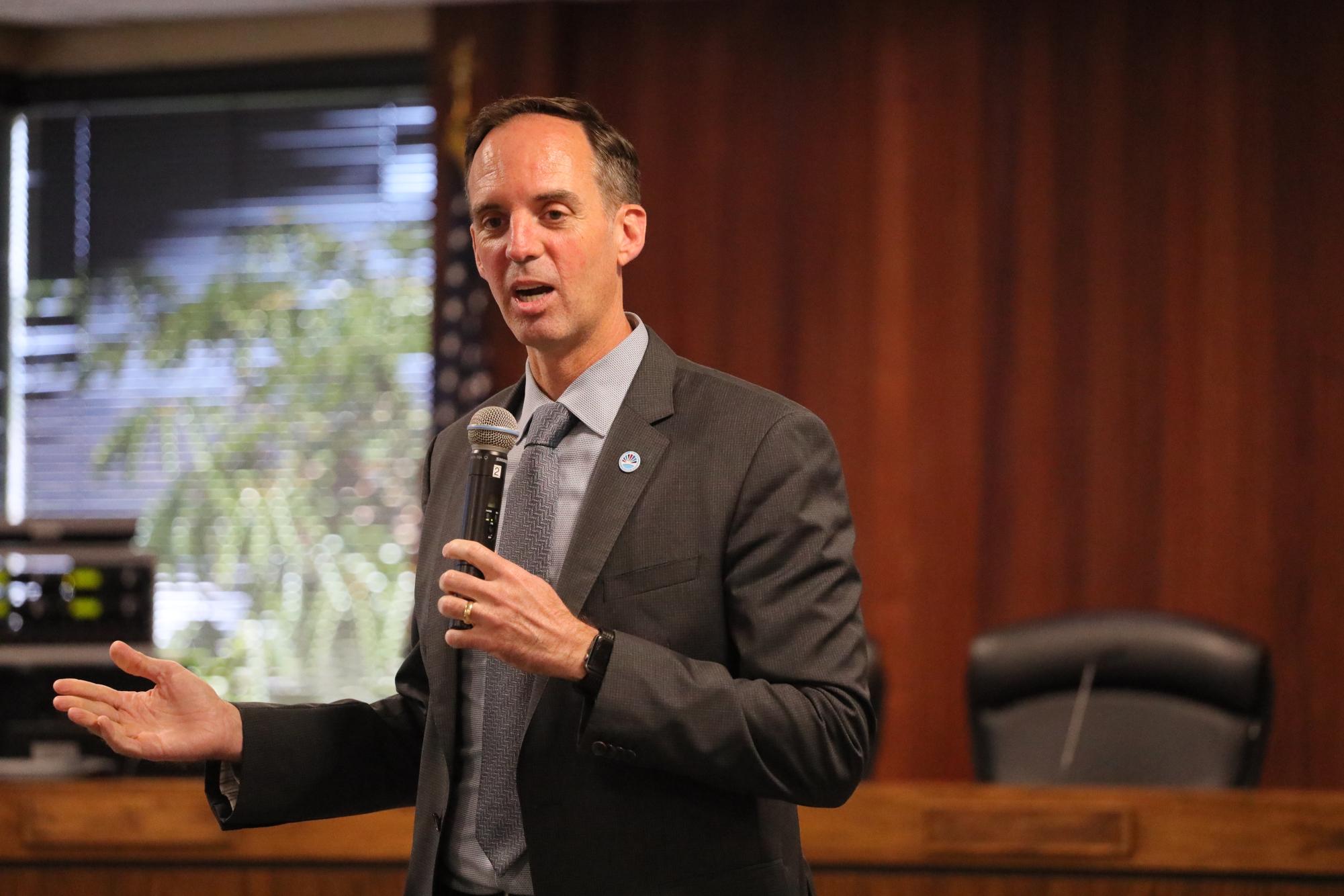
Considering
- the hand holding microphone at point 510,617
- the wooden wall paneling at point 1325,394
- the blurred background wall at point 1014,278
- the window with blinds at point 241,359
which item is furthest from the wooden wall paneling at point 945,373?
the hand holding microphone at point 510,617

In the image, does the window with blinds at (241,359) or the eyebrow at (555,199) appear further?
the window with blinds at (241,359)

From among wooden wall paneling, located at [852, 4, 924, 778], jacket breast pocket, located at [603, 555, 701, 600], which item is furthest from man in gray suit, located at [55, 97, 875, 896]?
wooden wall paneling, located at [852, 4, 924, 778]

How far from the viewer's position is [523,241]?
57.5 inches

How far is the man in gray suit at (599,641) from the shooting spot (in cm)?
127

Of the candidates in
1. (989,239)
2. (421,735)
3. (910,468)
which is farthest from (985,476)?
(421,735)

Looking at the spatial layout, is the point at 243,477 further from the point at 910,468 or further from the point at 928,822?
the point at 928,822

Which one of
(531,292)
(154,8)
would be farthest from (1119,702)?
(154,8)

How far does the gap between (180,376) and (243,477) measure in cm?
48

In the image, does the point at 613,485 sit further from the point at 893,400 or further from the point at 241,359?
the point at 241,359

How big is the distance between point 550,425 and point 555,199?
246 millimetres

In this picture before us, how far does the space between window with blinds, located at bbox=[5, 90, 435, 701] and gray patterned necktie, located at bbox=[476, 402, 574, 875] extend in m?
3.69

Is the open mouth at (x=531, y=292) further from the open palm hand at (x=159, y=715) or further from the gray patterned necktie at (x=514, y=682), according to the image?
the open palm hand at (x=159, y=715)

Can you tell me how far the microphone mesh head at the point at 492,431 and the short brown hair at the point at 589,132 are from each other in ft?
0.96

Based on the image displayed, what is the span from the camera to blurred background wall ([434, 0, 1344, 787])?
4586mm
